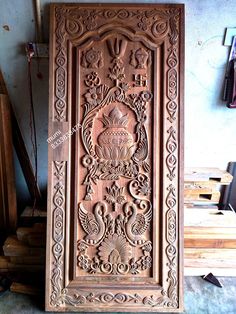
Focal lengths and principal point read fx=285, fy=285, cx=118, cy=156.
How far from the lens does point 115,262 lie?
65.9 inches

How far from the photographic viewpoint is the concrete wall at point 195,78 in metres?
1.72

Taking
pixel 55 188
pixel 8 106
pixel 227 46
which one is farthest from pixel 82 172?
pixel 227 46

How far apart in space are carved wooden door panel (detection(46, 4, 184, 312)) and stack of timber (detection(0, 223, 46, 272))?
31 cm

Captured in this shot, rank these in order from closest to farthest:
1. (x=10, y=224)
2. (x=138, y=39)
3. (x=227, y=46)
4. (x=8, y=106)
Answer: (x=138, y=39)
(x=227, y=46)
(x=8, y=106)
(x=10, y=224)

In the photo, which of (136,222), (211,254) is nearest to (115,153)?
(136,222)

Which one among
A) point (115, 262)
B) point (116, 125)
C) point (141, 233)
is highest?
point (116, 125)

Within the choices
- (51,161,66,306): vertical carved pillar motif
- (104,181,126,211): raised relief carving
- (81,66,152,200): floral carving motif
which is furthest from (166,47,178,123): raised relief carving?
(51,161,66,306): vertical carved pillar motif

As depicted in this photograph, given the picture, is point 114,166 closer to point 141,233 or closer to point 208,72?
point 141,233

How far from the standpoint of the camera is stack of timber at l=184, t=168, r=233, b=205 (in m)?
2.07

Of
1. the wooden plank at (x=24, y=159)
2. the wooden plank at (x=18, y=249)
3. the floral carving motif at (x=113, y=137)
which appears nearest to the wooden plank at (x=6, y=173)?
the wooden plank at (x=24, y=159)

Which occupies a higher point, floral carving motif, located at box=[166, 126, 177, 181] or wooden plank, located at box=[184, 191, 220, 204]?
floral carving motif, located at box=[166, 126, 177, 181]

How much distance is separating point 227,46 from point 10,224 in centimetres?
193

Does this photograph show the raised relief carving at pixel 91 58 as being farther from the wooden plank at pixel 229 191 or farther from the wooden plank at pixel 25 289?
the wooden plank at pixel 25 289

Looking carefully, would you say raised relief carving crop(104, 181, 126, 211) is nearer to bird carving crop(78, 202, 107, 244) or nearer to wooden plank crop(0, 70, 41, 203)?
Answer: bird carving crop(78, 202, 107, 244)
